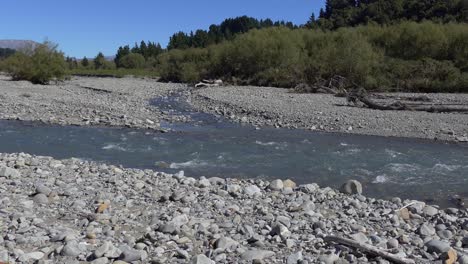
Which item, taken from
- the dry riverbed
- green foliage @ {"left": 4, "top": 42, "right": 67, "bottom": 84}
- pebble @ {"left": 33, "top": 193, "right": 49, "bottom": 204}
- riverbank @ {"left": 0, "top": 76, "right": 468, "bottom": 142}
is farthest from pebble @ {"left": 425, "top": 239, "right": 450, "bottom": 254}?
green foliage @ {"left": 4, "top": 42, "right": 67, "bottom": 84}

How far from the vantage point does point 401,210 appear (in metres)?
8.05

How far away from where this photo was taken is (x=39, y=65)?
140 feet

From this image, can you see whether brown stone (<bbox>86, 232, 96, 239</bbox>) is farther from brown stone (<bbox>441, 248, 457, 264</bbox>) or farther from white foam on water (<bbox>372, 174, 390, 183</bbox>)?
white foam on water (<bbox>372, 174, 390, 183</bbox>)

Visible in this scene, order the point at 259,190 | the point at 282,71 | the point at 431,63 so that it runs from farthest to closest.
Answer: the point at 282,71, the point at 431,63, the point at 259,190

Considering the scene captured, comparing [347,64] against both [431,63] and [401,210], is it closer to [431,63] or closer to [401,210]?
[431,63]

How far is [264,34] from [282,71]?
32.5ft

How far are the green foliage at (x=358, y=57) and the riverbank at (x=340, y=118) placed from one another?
9102mm

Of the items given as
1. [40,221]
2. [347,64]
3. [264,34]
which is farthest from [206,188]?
[264,34]

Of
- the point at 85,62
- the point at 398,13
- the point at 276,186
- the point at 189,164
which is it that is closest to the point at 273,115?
the point at 189,164

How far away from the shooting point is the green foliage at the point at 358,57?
37.0 meters

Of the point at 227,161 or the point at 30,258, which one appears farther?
the point at 227,161

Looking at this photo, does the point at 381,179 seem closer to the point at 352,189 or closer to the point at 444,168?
the point at 352,189

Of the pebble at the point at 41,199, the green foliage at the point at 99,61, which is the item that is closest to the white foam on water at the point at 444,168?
the pebble at the point at 41,199

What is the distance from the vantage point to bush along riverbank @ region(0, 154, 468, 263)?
224 inches
